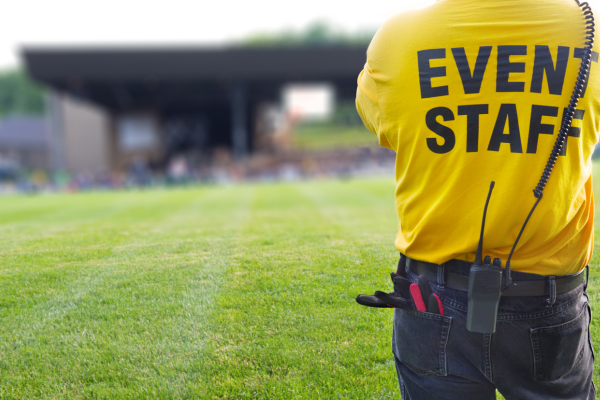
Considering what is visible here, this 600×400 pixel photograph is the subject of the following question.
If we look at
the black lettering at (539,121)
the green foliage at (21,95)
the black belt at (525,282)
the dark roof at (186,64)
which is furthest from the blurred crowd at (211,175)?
the green foliage at (21,95)

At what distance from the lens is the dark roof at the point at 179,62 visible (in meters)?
23.7

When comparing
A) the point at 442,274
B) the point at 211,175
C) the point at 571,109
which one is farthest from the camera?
the point at 211,175

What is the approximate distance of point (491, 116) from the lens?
155 centimetres

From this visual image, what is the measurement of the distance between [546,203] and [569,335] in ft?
1.50

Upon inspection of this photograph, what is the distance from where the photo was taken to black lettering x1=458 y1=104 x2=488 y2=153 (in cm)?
→ 156

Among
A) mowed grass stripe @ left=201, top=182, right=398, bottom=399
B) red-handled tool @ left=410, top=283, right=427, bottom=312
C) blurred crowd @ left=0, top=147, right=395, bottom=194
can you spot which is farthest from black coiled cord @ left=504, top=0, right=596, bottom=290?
blurred crowd @ left=0, top=147, right=395, bottom=194

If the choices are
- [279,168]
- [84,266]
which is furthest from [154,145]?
[84,266]

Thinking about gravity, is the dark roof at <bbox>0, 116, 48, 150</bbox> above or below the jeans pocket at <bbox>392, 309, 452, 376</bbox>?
below

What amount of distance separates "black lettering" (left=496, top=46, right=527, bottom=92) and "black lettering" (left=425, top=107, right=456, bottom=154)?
0.55ft

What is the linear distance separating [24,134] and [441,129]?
64632mm

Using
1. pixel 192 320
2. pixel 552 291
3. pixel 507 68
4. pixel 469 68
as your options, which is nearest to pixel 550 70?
pixel 507 68

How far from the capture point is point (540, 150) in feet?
5.07

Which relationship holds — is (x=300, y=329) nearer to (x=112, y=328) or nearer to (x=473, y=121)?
(x=112, y=328)

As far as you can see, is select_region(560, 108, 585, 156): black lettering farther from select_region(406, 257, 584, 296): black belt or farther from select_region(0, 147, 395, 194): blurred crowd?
select_region(0, 147, 395, 194): blurred crowd
